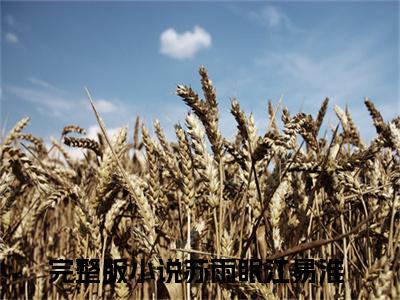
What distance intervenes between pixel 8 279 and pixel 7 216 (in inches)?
17.9

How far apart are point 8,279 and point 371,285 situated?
2014 millimetres

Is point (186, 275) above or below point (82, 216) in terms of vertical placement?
below

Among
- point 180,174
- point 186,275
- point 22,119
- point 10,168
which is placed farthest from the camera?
point 22,119

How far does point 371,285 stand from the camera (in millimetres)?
1138

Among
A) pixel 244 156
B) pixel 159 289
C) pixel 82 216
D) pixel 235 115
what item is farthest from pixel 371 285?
pixel 82 216

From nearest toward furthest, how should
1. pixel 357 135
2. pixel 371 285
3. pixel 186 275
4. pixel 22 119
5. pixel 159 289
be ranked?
1. pixel 371 285
2. pixel 186 275
3. pixel 159 289
4. pixel 357 135
5. pixel 22 119

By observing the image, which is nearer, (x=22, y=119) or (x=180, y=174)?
(x=180, y=174)

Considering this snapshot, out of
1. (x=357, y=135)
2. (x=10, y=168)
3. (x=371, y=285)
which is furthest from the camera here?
(x=357, y=135)

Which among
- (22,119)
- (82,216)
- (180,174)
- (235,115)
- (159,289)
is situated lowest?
(159,289)

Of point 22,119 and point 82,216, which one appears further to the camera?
point 22,119

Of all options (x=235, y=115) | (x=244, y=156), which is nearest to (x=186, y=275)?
(x=244, y=156)

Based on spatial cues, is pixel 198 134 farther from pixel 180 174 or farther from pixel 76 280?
pixel 76 280

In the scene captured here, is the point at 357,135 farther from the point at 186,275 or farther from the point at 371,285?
the point at 186,275

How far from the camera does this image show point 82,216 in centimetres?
143
